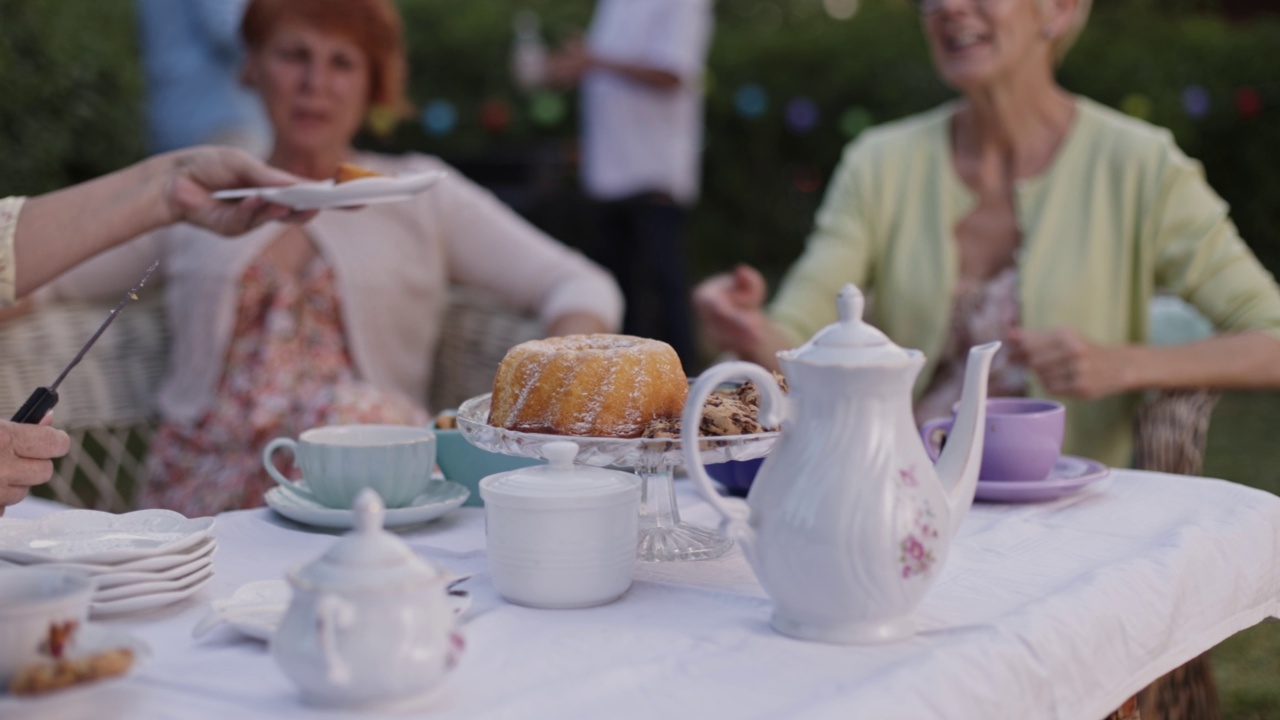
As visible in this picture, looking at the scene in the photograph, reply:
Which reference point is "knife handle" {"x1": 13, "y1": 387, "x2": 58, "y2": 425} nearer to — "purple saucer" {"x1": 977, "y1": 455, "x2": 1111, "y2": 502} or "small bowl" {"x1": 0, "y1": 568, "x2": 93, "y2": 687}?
"small bowl" {"x1": 0, "y1": 568, "x2": 93, "y2": 687}

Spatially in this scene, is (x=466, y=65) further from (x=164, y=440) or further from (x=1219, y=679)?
(x=1219, y=679)

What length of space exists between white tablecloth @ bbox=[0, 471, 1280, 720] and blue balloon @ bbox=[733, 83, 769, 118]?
5745 mm

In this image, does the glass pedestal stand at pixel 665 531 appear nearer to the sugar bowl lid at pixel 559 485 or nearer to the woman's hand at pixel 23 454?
the sugar bowl lid at pixel 559 485

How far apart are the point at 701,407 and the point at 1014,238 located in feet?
5.87

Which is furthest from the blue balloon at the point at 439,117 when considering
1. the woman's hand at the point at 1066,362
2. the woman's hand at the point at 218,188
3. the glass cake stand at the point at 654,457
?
the glass cake stand at the point at 654,457

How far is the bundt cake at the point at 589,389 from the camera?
125cm

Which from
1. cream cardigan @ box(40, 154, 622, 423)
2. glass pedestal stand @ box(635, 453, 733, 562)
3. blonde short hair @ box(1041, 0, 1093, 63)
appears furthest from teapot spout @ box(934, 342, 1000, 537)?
blonde short hair @ box(1041, 0, 1093, 63)

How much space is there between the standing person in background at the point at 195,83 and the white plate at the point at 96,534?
106 inches


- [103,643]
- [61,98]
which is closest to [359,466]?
[103,643]

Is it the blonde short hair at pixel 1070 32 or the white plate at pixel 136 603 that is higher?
the blonde short hair at pixel 1070 32

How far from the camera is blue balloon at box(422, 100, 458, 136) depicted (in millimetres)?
7086

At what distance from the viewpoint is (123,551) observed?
3.55ft

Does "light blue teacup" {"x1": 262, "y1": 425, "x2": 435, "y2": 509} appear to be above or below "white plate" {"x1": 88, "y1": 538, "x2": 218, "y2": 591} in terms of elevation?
above

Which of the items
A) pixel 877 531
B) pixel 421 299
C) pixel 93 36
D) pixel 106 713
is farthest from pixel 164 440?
pixel 93 36
